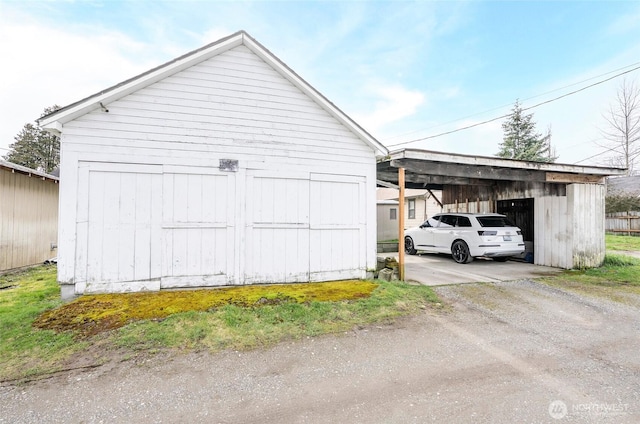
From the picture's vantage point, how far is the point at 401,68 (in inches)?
736

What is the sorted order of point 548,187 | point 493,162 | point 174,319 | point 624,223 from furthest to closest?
point 624,223 < point 548,187 < point 493,162 < point 174,319

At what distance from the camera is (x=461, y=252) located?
10.5m

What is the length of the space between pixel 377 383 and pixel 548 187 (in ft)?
31.2

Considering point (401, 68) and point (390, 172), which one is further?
point (401, 68)

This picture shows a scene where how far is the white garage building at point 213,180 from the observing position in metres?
5.54


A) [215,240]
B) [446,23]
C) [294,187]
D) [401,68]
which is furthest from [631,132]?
[215,240]

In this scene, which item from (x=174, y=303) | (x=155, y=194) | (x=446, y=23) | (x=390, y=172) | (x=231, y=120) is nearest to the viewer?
(x=174, y=303)

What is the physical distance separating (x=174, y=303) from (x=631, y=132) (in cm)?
3882

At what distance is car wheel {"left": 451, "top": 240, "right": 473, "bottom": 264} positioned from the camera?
1029 cm

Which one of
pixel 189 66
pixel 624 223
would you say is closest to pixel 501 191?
pixel 189 66

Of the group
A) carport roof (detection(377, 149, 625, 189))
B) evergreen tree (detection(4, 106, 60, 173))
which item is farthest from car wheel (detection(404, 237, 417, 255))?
evergreen tree (detection(4, 106, 60, 173))

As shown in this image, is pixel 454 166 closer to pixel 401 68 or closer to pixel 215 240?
pixel 215 240

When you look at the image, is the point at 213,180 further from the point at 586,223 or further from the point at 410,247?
the point at 586,223

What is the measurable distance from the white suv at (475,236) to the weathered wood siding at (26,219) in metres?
13.1
